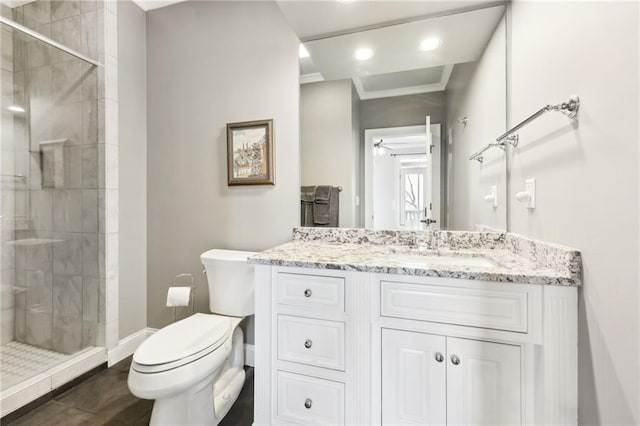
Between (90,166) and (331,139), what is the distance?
167 cm

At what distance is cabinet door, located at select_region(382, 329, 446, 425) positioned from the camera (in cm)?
101

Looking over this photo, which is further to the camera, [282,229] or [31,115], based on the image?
[31,115]

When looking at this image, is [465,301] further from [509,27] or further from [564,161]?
[509,27]

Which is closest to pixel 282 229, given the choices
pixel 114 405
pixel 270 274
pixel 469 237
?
pixel 270 274

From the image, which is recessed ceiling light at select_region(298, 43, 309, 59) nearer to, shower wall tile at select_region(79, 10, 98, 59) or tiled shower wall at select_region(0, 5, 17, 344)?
shower wall tile at select_region(79, 10, 98, 59)

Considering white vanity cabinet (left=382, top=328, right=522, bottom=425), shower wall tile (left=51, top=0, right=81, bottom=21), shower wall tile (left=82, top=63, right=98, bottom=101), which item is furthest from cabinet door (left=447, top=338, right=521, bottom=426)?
shower wall tile (left=51, top=0, right=81, bottom=21)

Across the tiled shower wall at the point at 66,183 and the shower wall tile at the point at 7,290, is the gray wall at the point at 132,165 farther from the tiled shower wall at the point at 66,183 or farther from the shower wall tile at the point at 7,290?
the shower wall tile at the point at 7,290

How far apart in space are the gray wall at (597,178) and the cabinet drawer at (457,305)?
0.18 metres

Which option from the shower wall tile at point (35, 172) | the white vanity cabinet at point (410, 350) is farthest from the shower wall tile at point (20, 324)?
the white vanity cabinet at point (410, 350)

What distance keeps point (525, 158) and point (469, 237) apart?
48 cm

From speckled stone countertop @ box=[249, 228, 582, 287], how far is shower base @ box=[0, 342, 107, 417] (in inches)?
58.2

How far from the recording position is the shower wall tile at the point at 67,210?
195cm

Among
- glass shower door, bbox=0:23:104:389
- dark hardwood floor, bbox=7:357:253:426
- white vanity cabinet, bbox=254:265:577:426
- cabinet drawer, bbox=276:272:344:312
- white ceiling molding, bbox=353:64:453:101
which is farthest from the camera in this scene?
glass shower door, bbox=0:23:104:389

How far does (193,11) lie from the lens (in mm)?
1995
